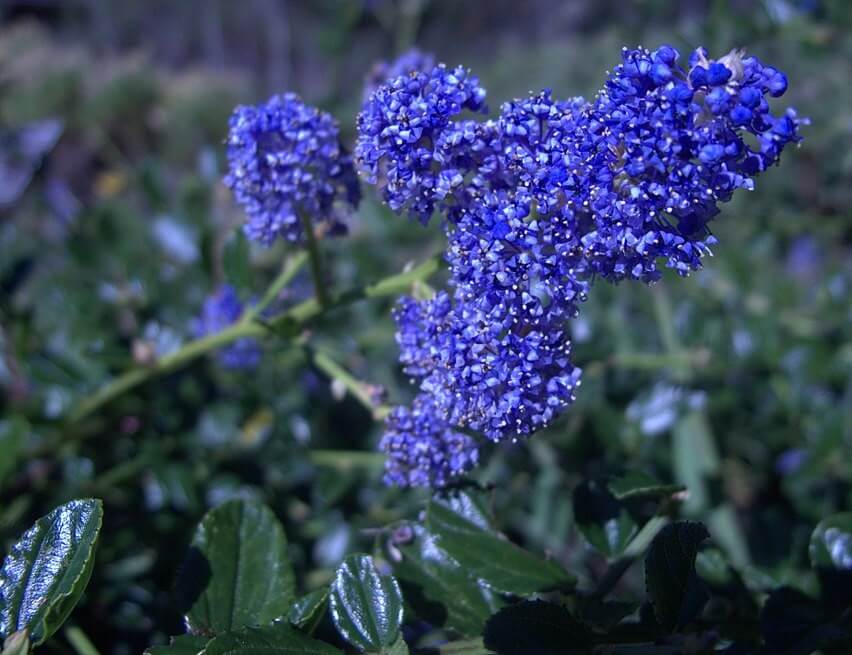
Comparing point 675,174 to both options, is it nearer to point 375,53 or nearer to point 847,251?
point 847,251

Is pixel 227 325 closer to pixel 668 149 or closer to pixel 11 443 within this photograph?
pixel 11 443

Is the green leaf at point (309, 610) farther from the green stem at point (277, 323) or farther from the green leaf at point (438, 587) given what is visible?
the green stem at point (277, 323)

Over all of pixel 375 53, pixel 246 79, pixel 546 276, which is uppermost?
pixel 246 79

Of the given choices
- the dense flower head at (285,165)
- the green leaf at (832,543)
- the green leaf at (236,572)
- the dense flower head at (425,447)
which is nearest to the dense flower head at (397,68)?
the dense flower head at (285,165)

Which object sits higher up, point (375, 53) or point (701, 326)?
point (375, 53)

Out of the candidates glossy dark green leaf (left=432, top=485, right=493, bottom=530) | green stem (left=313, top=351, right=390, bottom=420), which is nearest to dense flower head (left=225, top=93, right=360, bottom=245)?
green stem (left=313, top=351, right=390, bottom=420)

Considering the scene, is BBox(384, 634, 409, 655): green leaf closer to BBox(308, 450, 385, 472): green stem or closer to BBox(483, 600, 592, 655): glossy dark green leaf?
BBox(483, 600, 592, 655): glossy dark green leaf

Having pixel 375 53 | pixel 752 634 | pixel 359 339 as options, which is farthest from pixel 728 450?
pixel 375 53

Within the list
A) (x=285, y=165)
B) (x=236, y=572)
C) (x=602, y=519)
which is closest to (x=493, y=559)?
(x=602, y=519)
